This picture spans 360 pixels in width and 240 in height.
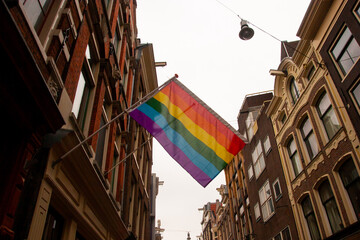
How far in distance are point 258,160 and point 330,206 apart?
10.3 m

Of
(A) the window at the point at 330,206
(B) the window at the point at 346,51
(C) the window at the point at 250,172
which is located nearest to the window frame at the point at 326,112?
(B) the window at the point at 346,51

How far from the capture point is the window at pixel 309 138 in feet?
49.2

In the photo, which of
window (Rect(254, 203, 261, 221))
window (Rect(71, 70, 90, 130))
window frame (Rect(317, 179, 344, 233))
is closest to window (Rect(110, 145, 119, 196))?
window (Rect(71, 70, 90, 130))

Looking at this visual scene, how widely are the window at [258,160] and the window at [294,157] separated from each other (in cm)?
469

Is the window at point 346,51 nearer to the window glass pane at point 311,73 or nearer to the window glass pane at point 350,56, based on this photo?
the window glass pane at point 350,56

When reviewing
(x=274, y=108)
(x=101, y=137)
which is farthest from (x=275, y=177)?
(x=101, y=137)

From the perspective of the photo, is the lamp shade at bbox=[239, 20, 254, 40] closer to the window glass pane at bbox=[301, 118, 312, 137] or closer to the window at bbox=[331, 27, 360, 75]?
the window at bbox=[331, 27, 360, 75]

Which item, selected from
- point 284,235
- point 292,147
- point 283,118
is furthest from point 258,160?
point 284,235

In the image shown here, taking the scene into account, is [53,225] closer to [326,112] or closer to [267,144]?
[326,112]

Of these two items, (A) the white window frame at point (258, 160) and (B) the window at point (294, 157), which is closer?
(B) the window at point (294, 157)

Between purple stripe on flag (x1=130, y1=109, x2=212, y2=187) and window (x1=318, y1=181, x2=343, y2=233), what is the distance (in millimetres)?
8137

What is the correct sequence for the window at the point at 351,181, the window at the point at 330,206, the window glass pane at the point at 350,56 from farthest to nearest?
the window at the point at 330,206
the window glass pane at the point at 350,56
the window at the point at 351,181

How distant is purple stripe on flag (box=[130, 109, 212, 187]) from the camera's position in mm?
7828

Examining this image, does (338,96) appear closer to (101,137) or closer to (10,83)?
(101,137)
